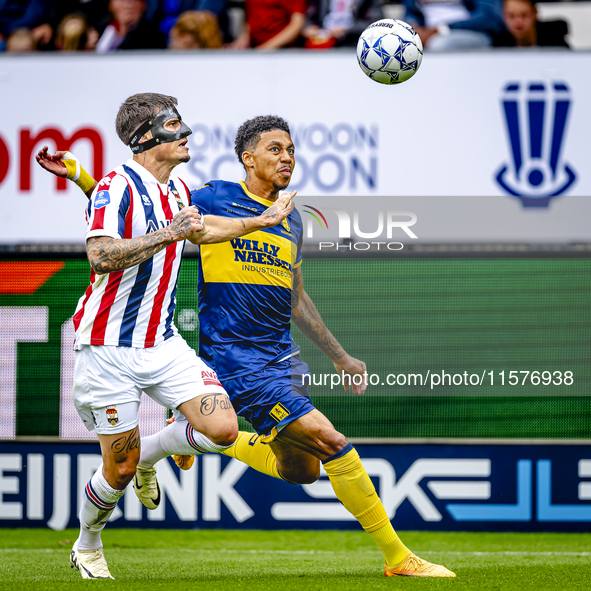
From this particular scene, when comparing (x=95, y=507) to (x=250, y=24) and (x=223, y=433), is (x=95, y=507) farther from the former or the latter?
(x=250, y=24)

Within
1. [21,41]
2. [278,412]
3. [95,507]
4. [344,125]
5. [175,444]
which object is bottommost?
[95,507]

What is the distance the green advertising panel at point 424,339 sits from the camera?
5.76 metres

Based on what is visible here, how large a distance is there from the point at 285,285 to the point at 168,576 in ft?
5.75

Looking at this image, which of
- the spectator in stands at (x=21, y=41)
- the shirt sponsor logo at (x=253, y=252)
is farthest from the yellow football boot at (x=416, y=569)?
the spectator in stands at (x=21, y=41)

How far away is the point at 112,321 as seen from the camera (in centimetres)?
421

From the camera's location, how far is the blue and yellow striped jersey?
4750 millimetres

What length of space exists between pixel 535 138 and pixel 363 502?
3.20m

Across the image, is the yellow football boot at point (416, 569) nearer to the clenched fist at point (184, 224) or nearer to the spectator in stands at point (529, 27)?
the clenched fist at point (184, 224)

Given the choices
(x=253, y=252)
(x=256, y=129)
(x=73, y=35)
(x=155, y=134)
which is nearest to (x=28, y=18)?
(x=73, y=35)

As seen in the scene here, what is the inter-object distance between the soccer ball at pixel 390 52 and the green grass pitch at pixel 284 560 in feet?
9.25

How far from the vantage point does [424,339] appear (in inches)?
229

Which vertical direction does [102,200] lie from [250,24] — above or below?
below

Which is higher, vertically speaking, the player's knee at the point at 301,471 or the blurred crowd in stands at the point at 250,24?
the blurred crowd in stands at the point at 250,24

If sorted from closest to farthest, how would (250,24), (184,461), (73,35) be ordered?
(184,461) < (73,35) < (250,24)
